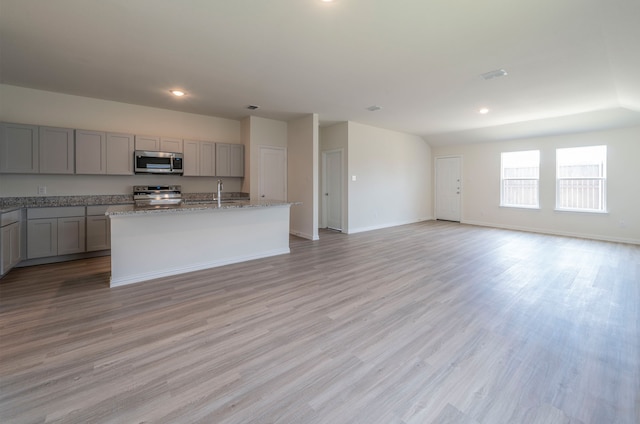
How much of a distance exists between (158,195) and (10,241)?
207cm

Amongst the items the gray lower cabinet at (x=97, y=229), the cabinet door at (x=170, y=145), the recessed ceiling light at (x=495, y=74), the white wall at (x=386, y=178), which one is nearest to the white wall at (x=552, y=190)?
the white wall at (x=386, y=178)

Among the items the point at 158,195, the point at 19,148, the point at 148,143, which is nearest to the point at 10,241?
the point at 19,148

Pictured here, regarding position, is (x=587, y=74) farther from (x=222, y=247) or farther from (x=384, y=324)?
(x=222, y=247)

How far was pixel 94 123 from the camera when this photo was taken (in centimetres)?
475

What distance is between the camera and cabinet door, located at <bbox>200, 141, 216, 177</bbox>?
220 inches

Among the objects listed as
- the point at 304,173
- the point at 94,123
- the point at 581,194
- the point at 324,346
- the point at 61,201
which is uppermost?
the point at 94,123

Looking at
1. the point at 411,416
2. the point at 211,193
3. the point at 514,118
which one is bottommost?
the point at 411,416

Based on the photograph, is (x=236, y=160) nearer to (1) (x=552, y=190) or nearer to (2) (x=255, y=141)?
(2) (x=255, y=141)

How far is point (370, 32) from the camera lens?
2658 mm

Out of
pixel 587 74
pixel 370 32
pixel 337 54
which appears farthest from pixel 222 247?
pixel 587 74

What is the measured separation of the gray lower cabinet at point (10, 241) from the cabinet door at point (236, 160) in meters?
3.24

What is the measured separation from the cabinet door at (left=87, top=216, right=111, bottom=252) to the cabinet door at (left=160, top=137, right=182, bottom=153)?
1585 millimetres

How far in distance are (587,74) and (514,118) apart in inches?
98.1

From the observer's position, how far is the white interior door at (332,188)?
6.80 m
